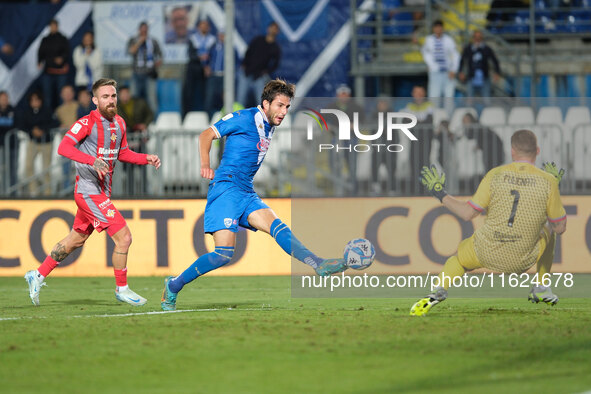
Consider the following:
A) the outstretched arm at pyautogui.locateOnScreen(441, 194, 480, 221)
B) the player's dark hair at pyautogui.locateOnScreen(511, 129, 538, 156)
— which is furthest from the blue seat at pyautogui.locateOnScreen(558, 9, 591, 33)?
the outstretched arm at pyautogui.locateOnScreen(441, 194, 480, 221)

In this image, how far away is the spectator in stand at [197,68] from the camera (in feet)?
75.8

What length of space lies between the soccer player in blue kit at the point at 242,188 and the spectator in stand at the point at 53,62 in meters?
13.5

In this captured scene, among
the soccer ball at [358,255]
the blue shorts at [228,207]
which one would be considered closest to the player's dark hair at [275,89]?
the blue shorts at [228,207]

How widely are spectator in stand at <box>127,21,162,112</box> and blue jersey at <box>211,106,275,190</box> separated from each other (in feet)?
42.9

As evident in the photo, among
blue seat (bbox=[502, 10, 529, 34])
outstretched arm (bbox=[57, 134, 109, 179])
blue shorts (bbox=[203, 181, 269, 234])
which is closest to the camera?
blue shorts (bbox=[203, 181, 269, 234])

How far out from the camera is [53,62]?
2291 centimetres

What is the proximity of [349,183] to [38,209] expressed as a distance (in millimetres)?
4958

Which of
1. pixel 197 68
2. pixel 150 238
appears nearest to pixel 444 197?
pixel 150 238

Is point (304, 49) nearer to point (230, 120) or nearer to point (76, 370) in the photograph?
point (230, 120)

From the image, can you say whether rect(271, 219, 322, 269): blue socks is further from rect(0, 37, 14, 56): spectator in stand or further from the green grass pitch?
rect(0, 37, 14, 56): spectator in stand

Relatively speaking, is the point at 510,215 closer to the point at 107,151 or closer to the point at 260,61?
the point at 107,151

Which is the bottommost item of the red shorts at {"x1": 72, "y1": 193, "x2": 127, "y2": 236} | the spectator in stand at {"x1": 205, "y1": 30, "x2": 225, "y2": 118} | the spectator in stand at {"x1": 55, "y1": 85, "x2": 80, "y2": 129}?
the red shorts at {"x1": 72, "y1": 193, "x2": 127, "y2": 236}

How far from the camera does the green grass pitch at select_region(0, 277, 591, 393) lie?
6.41 m

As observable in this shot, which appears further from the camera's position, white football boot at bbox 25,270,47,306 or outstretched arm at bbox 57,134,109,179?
white football boot at bbox 25,270,47,306
